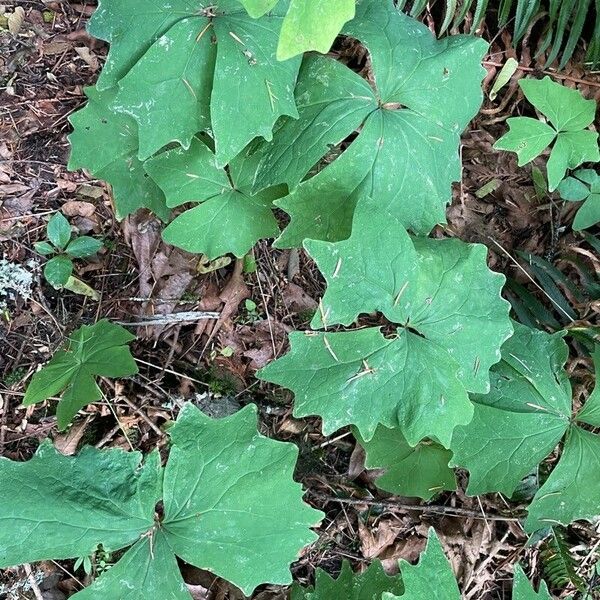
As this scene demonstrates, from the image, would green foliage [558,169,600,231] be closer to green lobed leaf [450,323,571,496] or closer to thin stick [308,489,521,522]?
green lobed leaf [450,323,571,496]

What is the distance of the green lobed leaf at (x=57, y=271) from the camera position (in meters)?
2.78

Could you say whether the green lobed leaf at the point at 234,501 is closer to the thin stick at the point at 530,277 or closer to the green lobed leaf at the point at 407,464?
the green lobed leaf at the point at 407,464

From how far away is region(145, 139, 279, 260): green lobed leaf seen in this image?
2537 millimetres

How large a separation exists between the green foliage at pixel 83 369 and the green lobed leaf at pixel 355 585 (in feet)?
3.76

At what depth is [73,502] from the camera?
86.0 inches

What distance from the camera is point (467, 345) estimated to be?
7.49 ft

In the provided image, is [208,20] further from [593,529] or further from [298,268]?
[593,529]

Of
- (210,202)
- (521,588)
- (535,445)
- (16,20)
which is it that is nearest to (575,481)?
(535,445)

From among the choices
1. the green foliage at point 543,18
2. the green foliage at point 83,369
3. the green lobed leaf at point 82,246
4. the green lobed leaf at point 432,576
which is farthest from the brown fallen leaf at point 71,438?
the green foliage at point 543,18

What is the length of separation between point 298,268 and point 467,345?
106 centimetres

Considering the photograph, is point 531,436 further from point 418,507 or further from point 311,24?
point 311,24

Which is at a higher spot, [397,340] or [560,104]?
[560,104]

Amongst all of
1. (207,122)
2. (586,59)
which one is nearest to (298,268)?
(207,122)

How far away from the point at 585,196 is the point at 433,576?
6.19 ft
